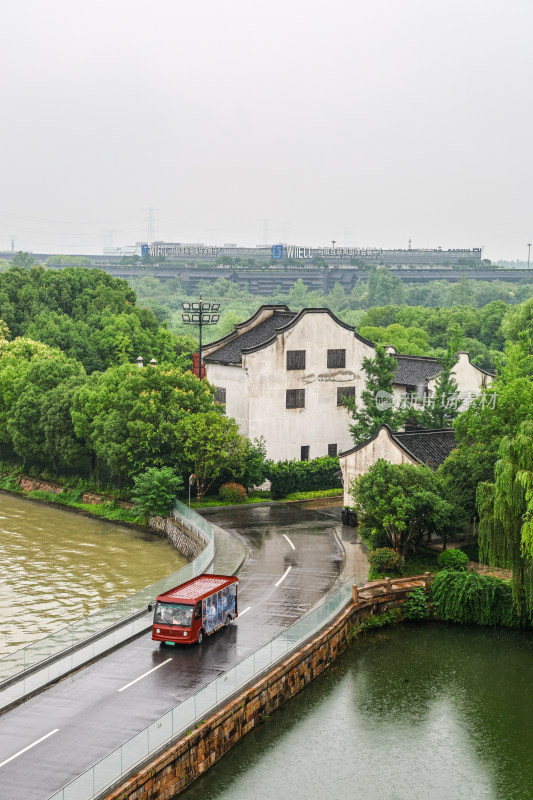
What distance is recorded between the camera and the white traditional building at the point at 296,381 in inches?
2360

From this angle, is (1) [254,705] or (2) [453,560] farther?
(2) [453,560]

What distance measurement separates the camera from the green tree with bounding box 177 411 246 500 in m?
53.8

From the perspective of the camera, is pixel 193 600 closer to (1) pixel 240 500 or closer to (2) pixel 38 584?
(2) pixel 38 584

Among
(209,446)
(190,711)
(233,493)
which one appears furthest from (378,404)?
(190,711)

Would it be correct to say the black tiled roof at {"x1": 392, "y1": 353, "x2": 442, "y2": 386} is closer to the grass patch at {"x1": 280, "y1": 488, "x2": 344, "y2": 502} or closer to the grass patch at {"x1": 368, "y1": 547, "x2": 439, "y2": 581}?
the grass patch at {"x1": 280, "y1": 488, "x2": 344, "y2": 502}

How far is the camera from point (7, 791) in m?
22.5

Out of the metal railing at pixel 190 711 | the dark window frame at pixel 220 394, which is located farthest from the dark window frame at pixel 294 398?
the metal railing at pixel 190 711

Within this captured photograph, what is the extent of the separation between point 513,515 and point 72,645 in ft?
53.6

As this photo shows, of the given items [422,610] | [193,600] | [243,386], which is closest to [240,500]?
[243,386]

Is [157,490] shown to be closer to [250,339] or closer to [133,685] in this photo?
[250,339]

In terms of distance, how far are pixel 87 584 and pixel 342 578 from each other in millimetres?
11483

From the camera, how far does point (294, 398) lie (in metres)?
60.9

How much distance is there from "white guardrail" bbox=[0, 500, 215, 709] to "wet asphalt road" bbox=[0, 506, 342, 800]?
0.40 meters

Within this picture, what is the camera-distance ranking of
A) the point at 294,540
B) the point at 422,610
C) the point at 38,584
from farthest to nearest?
the point at 294,540
the point at 38,584
the point at 422,610
